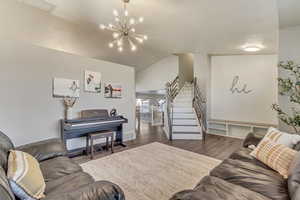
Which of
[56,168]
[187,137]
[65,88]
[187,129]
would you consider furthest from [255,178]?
[65,88]

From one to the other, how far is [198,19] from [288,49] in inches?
70.9

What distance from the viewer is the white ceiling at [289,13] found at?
235 cm

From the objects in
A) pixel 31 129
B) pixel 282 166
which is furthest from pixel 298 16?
pixel 31 129

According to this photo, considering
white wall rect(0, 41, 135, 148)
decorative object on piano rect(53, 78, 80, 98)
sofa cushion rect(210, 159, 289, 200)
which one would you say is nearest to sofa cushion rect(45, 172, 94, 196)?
sofa cushion rect(210, 159, 289, 200)

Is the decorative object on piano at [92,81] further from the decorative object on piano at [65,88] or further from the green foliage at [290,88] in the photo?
the green foliage at [290,88]

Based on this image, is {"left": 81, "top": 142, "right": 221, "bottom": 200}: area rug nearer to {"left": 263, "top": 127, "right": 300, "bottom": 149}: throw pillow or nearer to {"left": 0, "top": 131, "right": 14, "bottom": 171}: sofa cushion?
{"left": 263, "top": 127, "right": 300, "bottom": 149}: throw pillow

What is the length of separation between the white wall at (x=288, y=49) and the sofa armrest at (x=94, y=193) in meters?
3.26

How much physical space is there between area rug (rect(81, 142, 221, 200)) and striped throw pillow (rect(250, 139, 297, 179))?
101 centimetres

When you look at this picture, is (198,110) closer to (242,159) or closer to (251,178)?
(242,159)

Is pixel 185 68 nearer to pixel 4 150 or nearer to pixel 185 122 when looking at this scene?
pixel 185 122

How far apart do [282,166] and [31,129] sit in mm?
4058

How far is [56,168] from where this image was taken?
1.78m

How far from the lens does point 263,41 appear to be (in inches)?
159

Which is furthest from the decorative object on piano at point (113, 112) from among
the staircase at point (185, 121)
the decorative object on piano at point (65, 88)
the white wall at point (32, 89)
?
the staircase at point (185, 121)
